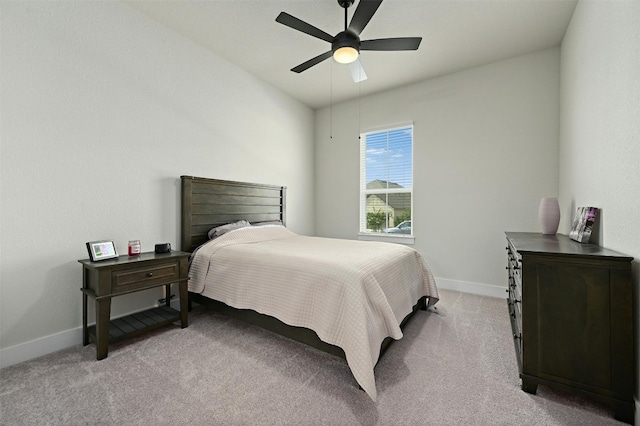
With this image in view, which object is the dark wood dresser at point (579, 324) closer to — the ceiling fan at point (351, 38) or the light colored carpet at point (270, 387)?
the light colored carpet at point (270, 387)

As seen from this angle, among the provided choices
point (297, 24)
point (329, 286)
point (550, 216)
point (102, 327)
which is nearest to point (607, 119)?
point (550, 216)

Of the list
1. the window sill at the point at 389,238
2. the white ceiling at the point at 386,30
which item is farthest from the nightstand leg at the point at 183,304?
the window sill at the point at 389,238

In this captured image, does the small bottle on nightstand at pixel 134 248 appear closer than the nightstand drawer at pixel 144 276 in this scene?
No

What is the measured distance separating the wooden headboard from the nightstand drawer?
554 mm

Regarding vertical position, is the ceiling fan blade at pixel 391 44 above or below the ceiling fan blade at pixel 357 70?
below

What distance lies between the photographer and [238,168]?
3.52m

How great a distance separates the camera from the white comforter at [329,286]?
165cm

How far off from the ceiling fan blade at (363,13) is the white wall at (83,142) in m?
1.92

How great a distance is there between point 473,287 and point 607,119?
2.36 meters

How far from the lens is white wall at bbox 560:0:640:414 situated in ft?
4.58

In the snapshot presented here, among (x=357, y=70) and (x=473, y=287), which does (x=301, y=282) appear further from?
(x=357, y=70)

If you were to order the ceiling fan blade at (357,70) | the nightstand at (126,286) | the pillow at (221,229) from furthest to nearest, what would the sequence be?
the ceiling fan blade at (357,70), the pillow at (221,229), the nightstand at (126,286)

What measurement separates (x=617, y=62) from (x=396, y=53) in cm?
203

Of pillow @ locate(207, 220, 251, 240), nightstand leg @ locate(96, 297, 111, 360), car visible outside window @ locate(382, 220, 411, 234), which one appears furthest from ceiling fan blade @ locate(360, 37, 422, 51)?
nightstand leg @ locate(96, 297, 111, 360)
